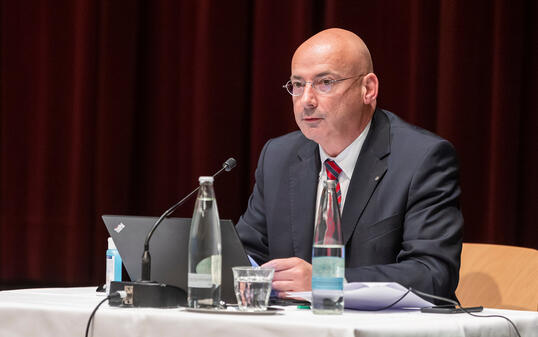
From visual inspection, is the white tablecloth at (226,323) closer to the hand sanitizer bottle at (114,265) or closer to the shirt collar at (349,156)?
the hand sanitizer bottle at (114,265)

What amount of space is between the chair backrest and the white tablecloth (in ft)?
1.82

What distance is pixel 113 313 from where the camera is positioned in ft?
4.40

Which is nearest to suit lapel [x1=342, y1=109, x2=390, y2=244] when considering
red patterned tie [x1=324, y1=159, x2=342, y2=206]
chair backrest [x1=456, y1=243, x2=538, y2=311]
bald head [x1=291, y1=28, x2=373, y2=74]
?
red patterned tie [x1=324, y1=159, x2=342, y2=206]

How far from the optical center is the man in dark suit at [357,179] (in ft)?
6.46

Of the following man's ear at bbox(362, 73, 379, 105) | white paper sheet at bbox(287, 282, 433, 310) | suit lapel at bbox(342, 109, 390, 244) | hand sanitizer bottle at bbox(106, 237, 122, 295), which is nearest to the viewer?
white paper sheet at bbox(287, 282, 433, 310)

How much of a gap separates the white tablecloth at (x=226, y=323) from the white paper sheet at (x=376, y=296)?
0.02 meters

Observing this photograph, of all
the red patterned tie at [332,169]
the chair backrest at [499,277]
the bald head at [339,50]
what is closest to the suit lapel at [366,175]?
the red patterned tie at [332,169]

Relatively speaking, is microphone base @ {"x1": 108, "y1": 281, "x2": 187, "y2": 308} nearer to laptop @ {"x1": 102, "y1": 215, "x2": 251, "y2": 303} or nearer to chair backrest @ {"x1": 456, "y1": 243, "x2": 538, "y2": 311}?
laptop @ {"x1": 102, "y1": 215, "x2": 251, "y2": 303}

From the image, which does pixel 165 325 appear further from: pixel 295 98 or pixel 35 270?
pixel 35 270

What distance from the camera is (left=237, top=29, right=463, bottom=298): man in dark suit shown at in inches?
77.5

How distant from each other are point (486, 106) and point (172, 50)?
1441mm

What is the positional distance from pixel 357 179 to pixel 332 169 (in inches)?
6.3

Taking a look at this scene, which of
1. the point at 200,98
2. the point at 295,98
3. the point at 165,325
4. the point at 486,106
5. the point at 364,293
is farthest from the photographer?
the point at 200,98

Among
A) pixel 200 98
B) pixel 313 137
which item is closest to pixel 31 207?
pixel 200 98
